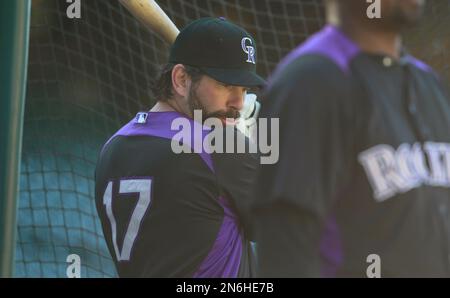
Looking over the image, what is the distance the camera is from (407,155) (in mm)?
1438

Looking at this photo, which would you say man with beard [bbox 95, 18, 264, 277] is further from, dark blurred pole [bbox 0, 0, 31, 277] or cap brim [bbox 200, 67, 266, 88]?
dark blurred pole [bbox 0, 0, 31, 277]

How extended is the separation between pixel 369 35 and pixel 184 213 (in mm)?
951

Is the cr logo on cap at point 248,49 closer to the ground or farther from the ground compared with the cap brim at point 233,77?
farther from the ground

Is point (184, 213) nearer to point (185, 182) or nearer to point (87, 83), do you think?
point (185, 182)

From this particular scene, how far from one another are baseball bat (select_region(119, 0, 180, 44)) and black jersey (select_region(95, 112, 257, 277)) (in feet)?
2.12

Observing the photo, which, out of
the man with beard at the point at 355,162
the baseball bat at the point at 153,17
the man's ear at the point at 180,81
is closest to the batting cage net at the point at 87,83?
the baseball bat at the point at 153,17

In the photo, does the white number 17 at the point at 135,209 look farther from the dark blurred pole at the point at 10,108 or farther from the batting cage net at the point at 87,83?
the batting cage net at the point at 87,83

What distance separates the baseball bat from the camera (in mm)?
2926

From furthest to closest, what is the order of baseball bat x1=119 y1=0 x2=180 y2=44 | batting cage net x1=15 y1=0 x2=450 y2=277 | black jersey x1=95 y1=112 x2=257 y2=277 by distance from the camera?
batting cage net x1=15 y1=0 x2=450 y2=277 → baseball bat x1=119 y1=0 x2=180 y2=44 → black jersey x1=95 y1=112 x2=257 y2=277

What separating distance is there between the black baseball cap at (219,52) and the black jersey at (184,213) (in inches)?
7.3

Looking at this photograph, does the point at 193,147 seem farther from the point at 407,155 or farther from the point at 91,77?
the point at 91,77

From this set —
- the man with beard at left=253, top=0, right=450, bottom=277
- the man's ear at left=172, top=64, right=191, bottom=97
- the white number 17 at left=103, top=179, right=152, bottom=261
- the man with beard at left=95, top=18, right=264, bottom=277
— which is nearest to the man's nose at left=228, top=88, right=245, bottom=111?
the man with beard at left=95, top=18, right=264, bottom=277

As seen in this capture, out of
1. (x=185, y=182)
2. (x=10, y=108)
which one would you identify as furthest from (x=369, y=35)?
(x=10, y=108)

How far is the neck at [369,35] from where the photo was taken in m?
1.45
